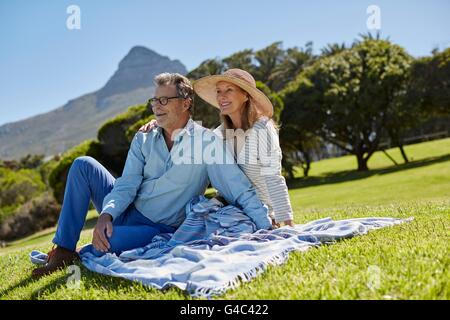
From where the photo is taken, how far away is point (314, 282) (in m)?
2.94

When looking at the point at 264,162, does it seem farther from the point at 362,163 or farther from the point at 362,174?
the point at 362,163

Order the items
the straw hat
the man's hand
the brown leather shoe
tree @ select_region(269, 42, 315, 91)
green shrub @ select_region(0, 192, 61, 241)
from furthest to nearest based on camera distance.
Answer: tree @ select_region(269, 42, 315, 91) < green shrub @ select_region(0, 192, 61, 241) < the straw hat < the brown leather shoe < the man's hand

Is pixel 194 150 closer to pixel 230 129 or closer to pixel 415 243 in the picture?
pixel 230 129

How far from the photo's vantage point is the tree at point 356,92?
3053 centimetres

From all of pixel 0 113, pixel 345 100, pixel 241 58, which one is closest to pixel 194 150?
pixel 0 113

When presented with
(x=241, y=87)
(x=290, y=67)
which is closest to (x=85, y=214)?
(x=241, y=87)

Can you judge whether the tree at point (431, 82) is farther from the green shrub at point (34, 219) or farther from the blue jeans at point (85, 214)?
the blue jeans at point (85, 214)

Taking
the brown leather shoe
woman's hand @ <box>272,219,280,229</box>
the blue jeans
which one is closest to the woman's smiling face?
woman's hand @ <box>272,219,280,229</box>

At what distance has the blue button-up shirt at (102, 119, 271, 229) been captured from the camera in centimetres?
460

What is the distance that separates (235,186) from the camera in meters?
4.63

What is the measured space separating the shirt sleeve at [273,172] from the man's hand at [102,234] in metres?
1.63

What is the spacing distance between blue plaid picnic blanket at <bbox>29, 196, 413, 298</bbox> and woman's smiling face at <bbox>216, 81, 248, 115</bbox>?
1.07 meters

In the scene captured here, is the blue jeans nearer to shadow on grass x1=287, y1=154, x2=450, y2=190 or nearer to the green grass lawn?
the green grass lawn
